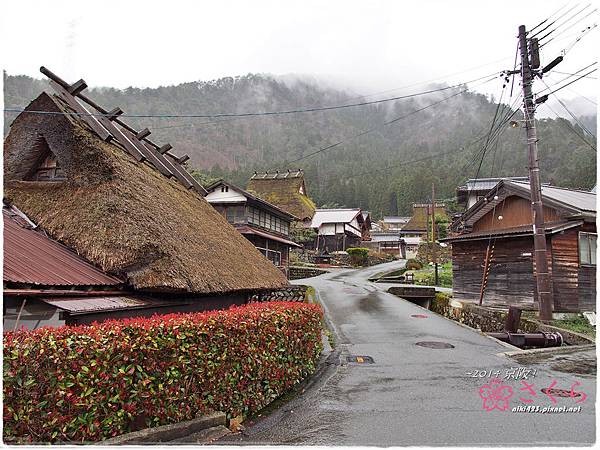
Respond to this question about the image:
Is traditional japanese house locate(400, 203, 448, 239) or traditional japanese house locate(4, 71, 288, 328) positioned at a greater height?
traditional japanese house locate(400, 203, 448, 239)

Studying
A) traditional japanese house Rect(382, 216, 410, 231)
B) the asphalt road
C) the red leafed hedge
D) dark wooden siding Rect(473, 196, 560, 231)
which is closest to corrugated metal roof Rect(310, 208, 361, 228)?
traditional japanese house Rect(382, 216, 410, 231)

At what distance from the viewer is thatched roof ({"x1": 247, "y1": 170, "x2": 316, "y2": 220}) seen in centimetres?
4803

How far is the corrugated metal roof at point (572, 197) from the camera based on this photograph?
16469 millimetres

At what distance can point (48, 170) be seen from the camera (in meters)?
9.53

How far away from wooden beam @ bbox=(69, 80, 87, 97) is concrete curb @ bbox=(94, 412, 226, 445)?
9579 millimetres

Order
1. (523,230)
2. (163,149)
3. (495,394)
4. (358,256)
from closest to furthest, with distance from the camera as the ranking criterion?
(495,394) → (163,149) → (523,230) → (358,256)

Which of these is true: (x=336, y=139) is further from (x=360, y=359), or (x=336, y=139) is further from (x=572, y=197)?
(x=360, y=359)

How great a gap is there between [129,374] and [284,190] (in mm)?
44498

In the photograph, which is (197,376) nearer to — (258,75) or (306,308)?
(306,308)

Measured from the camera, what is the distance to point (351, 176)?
100312 millimetres

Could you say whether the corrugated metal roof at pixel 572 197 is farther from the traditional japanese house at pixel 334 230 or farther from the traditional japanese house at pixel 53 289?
the traditional japanese house at pixel 334 230

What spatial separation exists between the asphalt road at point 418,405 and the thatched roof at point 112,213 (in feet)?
9.68

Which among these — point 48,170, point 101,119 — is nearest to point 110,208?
point 48,170

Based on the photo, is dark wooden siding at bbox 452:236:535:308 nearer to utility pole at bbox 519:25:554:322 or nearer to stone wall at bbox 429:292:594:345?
stone wall at bbox 429:292:594:345
